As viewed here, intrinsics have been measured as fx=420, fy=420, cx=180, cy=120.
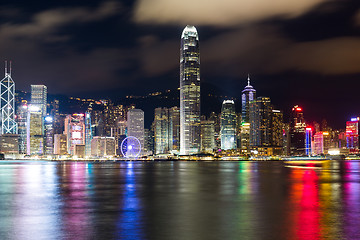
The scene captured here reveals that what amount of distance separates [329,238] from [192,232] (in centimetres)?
641

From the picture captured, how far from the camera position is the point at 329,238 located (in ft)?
62.8

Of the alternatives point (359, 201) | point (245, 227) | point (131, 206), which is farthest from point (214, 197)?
point (245, 227)

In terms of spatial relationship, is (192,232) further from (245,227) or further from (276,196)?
(276,196)

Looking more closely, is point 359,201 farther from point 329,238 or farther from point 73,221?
point 73,221

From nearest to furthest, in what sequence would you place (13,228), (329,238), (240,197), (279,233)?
(329,238), (279,233), (13,228), (240,197)

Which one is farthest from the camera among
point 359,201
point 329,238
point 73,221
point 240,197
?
point 240,197

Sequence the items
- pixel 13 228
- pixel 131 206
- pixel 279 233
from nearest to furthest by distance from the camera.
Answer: pixel 279 233 → pixel 13 228 → pixel 131 206

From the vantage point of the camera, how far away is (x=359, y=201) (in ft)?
114

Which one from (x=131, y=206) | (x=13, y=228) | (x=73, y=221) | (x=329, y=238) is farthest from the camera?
(x=131, y=206)

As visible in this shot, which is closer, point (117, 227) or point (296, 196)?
point (117, 227)

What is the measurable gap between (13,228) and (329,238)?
52.1 feet

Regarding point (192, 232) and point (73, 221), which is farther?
point (73, 221)

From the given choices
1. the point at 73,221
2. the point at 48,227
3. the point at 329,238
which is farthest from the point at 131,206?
the point at 329,238

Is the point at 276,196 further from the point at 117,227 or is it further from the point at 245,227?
the point at 117,227
